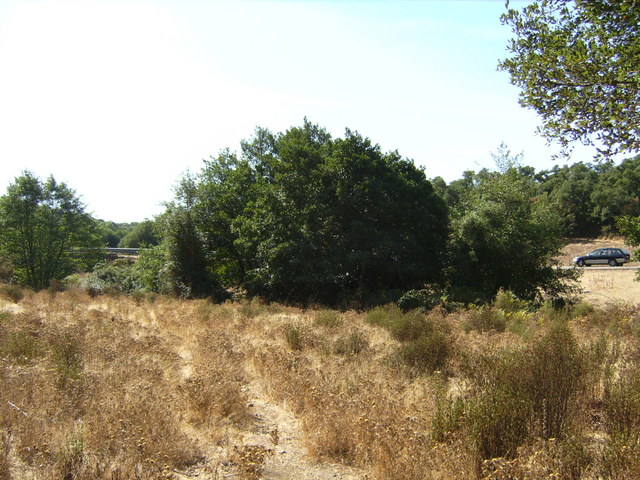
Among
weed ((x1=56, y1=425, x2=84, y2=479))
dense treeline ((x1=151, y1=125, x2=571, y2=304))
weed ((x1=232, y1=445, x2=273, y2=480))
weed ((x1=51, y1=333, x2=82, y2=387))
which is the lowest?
weed ((x1=232, y1=445, x2=273, y2=480))

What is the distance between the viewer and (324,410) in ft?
17.3

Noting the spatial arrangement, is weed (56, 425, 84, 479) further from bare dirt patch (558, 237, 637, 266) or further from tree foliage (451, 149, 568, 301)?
bare dirt patch (558, 237, 637, 266)

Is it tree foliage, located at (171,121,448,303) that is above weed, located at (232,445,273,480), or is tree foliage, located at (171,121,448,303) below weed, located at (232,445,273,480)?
above

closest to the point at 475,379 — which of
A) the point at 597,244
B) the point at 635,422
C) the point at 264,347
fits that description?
the point at 635,422

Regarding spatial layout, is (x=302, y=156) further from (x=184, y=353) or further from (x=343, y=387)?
(x=343, y=387)

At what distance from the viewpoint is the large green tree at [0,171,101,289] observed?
34.2m

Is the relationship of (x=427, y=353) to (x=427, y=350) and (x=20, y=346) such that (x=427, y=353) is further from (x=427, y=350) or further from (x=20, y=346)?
(x=20, y=346)

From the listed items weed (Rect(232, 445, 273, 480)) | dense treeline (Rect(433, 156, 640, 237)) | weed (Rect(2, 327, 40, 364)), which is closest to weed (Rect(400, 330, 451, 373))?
weed (Rect(232, 445, 273, 480))

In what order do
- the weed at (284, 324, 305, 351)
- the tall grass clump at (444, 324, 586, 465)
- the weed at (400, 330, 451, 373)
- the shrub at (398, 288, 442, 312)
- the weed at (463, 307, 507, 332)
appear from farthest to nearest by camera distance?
1. the shrub at (398, 288, 442, 312)
2. the weed at (463, 307, 507, 332)
3. the weed at (284, 324, 305, 351)
4. the weed at (400, 330, 451, 373)
5. the tall grass clump at (444, 324, 586, 465)

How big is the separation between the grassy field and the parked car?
35.9 metres

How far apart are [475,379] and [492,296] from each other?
1406 centimetres

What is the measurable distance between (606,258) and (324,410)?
42.8 meters

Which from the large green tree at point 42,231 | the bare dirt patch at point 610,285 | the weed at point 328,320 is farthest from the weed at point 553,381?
the large green tree at point 42,231

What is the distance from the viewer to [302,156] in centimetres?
2100
